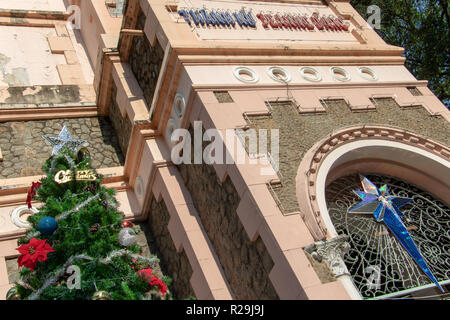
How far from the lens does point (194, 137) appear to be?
923cm

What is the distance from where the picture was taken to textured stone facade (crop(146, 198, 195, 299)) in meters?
9.24

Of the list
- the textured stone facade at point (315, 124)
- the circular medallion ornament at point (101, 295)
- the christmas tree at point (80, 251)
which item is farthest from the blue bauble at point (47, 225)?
the textured stone facade at point (315, 124)

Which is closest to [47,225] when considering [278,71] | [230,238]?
[230,238]

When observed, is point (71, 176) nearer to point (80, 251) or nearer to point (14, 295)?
point (80, 251)

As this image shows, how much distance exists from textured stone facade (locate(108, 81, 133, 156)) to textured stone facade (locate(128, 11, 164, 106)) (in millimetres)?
738

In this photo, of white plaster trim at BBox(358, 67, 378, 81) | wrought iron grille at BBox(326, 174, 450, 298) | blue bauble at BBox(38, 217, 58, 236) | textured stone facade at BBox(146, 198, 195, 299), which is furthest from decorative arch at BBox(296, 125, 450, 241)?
blue bauble at BBox(38, 217, 58, 236)

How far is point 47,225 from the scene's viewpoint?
286 inches

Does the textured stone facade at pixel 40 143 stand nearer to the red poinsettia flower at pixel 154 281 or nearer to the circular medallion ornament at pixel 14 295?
the circular medallion ornament at pixel 14 295

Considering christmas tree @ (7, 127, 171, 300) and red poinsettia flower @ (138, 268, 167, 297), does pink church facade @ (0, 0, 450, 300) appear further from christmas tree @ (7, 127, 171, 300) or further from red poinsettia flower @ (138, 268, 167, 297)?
christmas tree @ (7, 127, 171, 300)

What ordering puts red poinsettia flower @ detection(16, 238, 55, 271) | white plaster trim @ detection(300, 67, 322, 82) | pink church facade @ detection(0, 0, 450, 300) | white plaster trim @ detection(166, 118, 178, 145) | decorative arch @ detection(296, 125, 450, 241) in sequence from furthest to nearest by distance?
1. white plaster trim @ detection(300, 67, 322, 82)
2. white plaster trim @ detection(166, 118, 178, 145)
3. decorative arch @ detection(296, 125, 450, 241)
4. pink church facade @ detection(0, 0, 450, 300)
5. red poinsettia flower @ detection(16, 238, 55, 271)

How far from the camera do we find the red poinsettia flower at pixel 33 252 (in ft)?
23.1

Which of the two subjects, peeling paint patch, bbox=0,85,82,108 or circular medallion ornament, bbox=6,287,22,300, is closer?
circular medallion ornament, bbox=6,287,22,300

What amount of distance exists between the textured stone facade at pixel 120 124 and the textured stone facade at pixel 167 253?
1.81m
